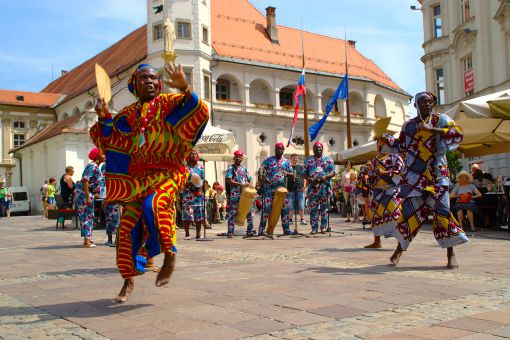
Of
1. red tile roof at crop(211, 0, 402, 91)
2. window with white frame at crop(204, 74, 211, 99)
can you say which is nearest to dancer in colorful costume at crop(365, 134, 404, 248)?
window with white frame at crop(204, 74, 211, 99)

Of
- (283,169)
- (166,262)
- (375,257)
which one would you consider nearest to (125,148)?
(166,262)

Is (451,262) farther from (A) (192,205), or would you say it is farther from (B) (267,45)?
(B) (267,45)

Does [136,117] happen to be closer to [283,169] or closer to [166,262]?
[166,262]

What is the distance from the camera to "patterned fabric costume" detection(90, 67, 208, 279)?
4.88 m

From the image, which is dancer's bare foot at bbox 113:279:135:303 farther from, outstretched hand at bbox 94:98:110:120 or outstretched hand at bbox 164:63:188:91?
outstretched hand at bbox 164:63:188:91

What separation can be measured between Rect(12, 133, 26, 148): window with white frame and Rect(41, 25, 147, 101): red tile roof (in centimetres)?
607

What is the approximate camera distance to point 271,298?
486cm

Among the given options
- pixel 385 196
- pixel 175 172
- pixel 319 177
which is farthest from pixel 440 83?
pixel 175 172

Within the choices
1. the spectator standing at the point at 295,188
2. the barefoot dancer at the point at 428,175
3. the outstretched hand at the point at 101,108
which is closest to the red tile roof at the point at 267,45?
the spectator standing at the point at 295,188

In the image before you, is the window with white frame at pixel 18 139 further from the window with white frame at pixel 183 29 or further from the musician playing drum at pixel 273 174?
the musician playing drum at pixel 273 174

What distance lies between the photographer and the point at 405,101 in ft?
195

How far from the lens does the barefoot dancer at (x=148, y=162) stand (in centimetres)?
477

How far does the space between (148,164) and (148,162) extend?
2 cm

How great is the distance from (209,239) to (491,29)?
71.5 feet
